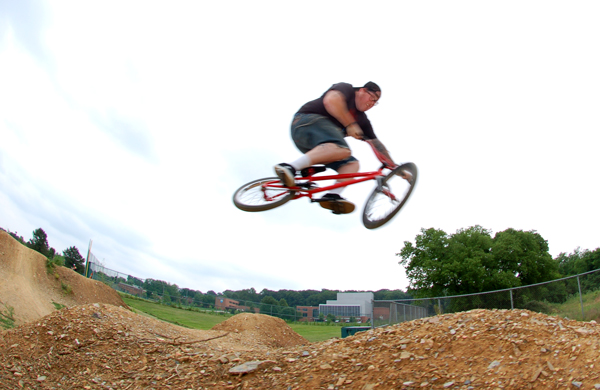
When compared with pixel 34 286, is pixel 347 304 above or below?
below

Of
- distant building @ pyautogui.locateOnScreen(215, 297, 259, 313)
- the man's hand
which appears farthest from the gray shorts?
distant building @ pyautogui.locateOnScreen(215, 297, 259, 313)

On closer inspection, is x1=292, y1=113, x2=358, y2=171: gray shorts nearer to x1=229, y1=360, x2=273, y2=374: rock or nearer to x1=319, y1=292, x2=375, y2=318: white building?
x1=229, y1=360, x2=273, y2=374: rock

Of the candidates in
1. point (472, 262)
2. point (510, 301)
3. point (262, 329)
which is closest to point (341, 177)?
point (510, 301)

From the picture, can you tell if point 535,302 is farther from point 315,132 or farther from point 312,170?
point 315,132

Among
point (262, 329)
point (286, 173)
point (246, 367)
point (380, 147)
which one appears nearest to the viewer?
point (286, 173)

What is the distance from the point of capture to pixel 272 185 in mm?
5820

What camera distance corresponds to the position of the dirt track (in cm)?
566

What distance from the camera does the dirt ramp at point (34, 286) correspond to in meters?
12.4

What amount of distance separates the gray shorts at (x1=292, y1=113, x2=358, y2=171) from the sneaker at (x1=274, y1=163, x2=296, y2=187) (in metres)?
0.49

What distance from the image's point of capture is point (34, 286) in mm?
15477

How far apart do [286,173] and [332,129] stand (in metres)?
0.86

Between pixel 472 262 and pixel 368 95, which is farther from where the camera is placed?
pixel 472 262

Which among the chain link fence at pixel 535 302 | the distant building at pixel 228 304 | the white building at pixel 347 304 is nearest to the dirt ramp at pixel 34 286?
the chain link fence at pixel 535 302

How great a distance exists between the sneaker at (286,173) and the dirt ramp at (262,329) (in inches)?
545
